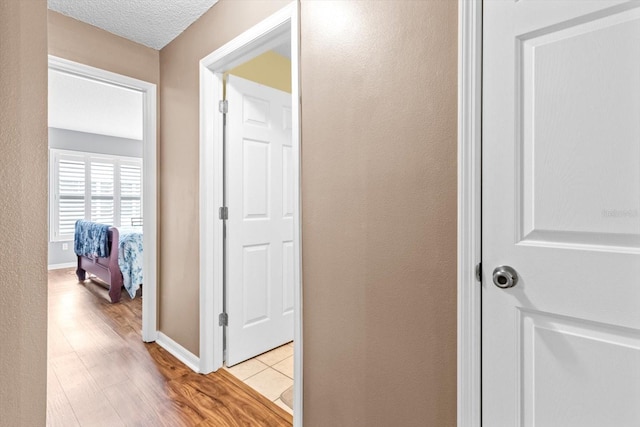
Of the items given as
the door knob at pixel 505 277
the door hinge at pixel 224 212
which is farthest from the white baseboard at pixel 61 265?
the door knob at pixel 505 277

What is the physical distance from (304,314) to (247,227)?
3.30ft

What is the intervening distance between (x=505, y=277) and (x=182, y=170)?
2.22 metres

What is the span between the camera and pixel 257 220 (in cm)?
243

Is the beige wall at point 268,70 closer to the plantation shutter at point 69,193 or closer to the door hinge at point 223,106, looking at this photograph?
the door hinge at point 223,106

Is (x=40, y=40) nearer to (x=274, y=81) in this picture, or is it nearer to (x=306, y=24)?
(x=306, y=24)

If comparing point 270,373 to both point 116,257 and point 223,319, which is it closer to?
point 223,319

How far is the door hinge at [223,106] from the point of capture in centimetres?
224

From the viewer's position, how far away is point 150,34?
2.44 metres

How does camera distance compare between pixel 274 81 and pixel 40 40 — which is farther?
pixel 274 81

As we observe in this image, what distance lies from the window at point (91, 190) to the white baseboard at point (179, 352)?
469 centimetres

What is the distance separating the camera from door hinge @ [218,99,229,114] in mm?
2238

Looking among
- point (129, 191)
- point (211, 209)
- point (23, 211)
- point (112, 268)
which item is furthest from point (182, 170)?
point (129, 191)

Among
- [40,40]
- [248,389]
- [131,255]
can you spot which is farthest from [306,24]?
[131,255]

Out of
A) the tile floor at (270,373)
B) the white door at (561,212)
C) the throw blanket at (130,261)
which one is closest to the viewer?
the white door at (561,212)
